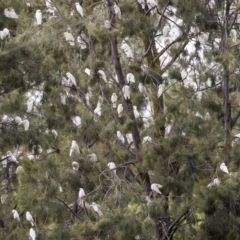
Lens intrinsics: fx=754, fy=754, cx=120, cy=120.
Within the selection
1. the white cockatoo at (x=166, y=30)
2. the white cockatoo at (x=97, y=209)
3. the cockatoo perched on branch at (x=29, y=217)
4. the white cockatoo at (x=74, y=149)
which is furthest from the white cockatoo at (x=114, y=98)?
the cockatoo perched on branch at (x=29, y=217)

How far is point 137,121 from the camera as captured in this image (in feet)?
19.5

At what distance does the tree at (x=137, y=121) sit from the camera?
585 cm

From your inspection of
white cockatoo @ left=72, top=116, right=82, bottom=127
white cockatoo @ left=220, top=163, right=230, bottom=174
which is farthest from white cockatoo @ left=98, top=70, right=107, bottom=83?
white cockatoo @ left=220, top=163, right=230, bottom=174

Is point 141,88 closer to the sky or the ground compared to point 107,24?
closer to the ground

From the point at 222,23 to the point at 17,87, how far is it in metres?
2.12

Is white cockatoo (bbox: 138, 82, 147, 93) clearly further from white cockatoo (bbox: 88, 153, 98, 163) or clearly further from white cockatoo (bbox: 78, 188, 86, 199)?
white cockatoo (bbox: 78, 188, 86, 199)

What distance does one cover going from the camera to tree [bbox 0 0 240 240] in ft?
19.2

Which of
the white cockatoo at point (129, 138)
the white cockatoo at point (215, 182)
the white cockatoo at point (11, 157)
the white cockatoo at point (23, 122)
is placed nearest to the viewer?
the white cockatoo at point (215, 182)

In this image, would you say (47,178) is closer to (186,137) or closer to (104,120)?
(104,120)

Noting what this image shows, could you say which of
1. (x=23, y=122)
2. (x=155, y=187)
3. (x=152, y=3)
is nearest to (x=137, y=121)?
(x=155, y=187)

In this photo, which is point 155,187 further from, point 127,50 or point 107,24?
point 107,24

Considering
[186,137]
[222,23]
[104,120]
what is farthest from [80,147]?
[222,23]

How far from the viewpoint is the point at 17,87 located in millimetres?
7199

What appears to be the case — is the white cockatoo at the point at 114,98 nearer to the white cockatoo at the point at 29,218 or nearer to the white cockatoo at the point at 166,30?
the white cockatoo at the point at 166,30
